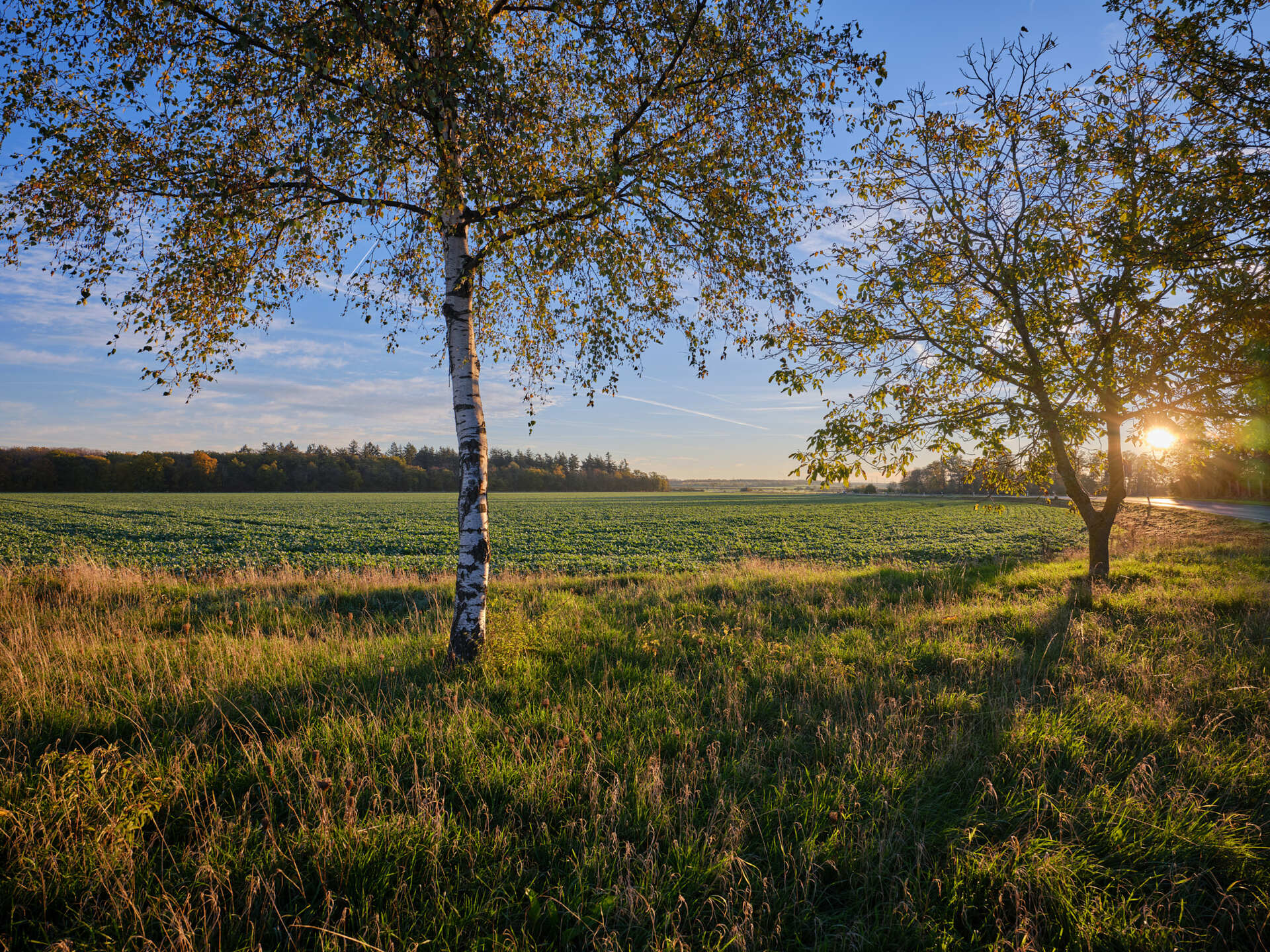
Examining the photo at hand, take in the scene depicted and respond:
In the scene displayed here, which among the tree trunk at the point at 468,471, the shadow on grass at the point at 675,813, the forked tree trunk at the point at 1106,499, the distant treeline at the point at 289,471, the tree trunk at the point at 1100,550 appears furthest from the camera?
the distant treeline at the point at 289,471

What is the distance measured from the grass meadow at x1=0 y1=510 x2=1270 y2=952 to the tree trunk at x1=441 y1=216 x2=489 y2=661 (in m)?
0.40

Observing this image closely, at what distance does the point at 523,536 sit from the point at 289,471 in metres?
99.0

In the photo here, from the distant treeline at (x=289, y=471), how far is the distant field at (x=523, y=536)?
161 ft

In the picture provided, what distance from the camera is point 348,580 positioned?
12.8 meters

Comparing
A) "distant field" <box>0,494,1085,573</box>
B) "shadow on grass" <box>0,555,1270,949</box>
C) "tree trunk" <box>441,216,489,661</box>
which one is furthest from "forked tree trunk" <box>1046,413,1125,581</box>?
"tree trunk" <box>441,216,489,661</box>

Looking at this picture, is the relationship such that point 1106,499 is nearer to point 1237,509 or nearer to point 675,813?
point 675,813

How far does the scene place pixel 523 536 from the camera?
3225cm

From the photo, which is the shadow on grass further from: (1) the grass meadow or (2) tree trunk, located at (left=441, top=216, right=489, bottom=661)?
(2) tree trunk, located at (left=441, top=216, right=489, bottom=661)

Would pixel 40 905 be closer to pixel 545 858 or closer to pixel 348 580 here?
pixel 545 858

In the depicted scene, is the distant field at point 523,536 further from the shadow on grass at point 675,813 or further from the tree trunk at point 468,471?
the shadow on grass at point 675,813

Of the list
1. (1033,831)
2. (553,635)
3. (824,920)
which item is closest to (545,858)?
(824,920)

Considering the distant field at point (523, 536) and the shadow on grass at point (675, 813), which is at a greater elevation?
the shadow on grass at point (675, 813)

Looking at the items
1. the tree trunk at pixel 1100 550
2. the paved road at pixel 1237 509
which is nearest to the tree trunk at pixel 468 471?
the tree trunk at pixel 1100 550

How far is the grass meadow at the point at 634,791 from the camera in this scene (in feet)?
9.29
